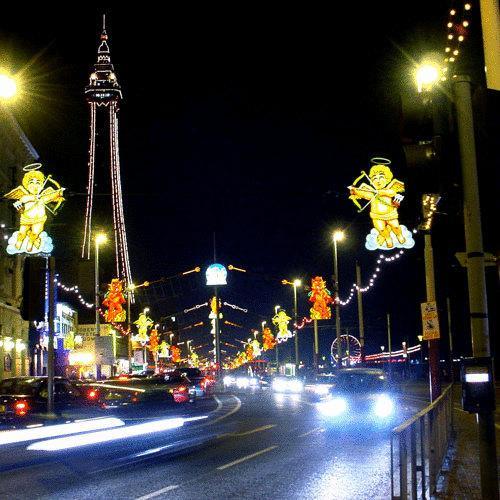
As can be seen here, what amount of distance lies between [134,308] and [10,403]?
9549cm

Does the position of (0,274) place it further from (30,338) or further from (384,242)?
(384,242)

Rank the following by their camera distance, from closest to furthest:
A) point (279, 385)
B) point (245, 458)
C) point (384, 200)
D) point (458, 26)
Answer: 1. point (458, 26)
2. point (245, 458)
3. point (384, 200)
4. point (279, 385)

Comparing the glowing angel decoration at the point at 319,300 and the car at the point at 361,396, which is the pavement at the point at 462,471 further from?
the glowing angel decoration at the point at 319,300

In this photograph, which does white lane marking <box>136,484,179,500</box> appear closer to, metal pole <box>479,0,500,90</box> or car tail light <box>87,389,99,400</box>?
metal pole <box>479,0,500,90</box>

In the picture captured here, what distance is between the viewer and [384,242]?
2912 cm

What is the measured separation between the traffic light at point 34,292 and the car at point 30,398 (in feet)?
16.9

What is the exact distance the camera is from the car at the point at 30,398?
69.5 feet

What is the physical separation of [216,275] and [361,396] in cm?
3744

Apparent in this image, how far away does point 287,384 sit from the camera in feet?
201

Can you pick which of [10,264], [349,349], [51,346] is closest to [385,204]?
[51,346]

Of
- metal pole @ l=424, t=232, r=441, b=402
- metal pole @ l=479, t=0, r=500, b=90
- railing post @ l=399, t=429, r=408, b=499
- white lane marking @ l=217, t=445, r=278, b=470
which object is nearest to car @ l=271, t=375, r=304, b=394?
metal pole @ l=424, t=232, r=441, b=402

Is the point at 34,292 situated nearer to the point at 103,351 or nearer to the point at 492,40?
the point at 492,40

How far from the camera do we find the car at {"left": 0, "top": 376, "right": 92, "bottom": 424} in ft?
69.5

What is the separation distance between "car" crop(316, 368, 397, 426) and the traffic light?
1212 centimetres
